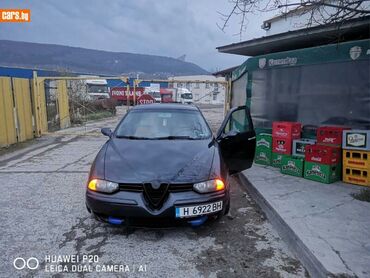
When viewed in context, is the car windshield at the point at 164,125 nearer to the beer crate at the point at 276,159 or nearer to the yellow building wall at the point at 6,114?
the beer crate at the point at 276,159

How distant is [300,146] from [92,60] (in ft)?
360

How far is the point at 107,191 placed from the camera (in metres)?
3.24

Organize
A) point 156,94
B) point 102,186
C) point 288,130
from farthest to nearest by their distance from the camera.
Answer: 1. point 156,94
2. point 288,130
3. point 102,186

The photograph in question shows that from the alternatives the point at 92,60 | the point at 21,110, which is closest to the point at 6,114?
the point at 21,110

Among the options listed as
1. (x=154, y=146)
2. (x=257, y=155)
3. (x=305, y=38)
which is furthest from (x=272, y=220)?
(x=305, y=38)

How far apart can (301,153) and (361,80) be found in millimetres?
1709

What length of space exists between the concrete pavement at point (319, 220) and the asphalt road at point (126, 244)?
18 cm

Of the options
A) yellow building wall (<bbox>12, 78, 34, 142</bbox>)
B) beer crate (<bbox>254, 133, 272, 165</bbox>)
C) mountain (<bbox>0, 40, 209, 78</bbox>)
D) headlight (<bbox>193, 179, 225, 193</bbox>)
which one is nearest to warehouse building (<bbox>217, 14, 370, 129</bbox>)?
beer crate (<bbox>254, 133, 272, 165</bbox>)

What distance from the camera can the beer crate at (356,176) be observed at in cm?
498

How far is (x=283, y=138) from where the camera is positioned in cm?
611

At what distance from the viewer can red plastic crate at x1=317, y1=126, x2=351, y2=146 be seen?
5332mm

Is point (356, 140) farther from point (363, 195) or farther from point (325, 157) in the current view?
point (363, 195)

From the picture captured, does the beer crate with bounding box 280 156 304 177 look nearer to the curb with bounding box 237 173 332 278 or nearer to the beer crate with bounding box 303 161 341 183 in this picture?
the beer crate with bounding box 303 161 341 183

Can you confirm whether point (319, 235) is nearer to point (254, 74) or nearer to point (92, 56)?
point (254, 74)
